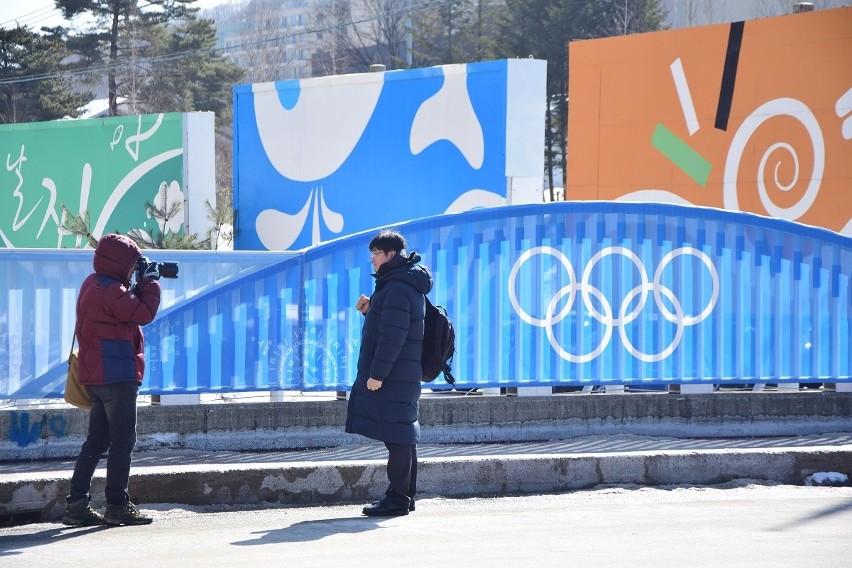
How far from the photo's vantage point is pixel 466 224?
945cm

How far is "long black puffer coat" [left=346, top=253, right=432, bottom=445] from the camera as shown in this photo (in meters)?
6.76

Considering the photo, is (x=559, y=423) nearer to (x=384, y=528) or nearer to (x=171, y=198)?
(x=384, y=528)

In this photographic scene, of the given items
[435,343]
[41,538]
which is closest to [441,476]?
[435,343]

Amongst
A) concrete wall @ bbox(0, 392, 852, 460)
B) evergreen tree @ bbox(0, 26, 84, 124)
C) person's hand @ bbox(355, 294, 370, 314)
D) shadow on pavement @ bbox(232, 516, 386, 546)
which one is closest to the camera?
shadow on pavement @ bbox(232, 516, 386, 546)

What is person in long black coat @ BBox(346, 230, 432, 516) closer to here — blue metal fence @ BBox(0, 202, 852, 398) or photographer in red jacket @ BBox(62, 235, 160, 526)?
photographer in red jacket @ BBox(62, 235, 160, 526)

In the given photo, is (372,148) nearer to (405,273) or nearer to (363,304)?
(363,304)

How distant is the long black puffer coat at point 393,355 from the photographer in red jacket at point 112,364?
3.93ft

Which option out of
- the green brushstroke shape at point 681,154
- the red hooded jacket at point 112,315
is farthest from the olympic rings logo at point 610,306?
the green brushstroke shape at point 681,154

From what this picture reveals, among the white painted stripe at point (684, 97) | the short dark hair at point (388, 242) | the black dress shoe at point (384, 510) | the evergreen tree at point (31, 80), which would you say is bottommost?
the black dress shoe at point (384, 510)

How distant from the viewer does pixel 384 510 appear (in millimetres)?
6910

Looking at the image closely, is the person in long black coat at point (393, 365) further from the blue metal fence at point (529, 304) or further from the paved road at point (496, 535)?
the blue metal fence at point (529, 304)

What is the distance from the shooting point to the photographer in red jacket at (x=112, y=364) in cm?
Answer: 648

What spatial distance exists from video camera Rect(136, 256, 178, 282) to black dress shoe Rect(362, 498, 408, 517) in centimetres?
171

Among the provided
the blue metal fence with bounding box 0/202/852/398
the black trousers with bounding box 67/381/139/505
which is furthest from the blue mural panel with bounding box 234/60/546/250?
the black trousers with bounding box 67/381/139/505
